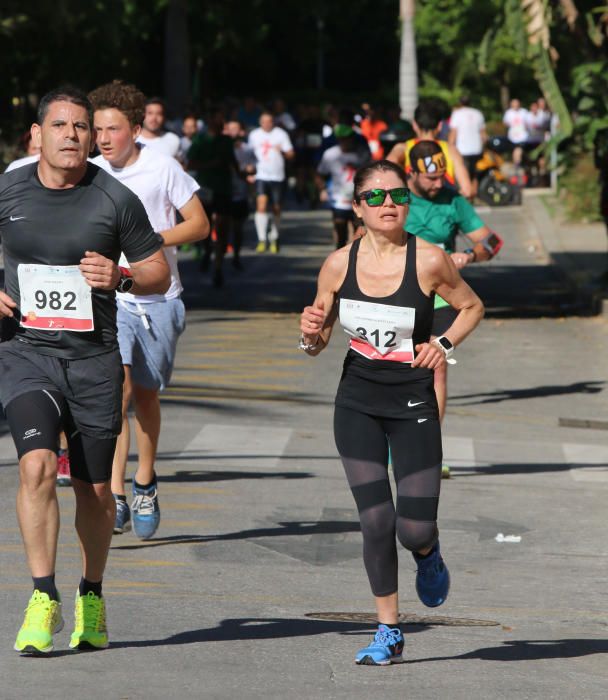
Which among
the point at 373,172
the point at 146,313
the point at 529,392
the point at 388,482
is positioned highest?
the point at 373,172

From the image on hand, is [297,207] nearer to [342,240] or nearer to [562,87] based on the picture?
[342,240]

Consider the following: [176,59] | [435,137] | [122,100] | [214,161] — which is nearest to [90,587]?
[122,100]

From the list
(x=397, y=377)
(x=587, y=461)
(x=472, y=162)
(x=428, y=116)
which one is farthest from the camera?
(x=472, y=162)

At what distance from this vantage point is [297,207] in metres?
38.1

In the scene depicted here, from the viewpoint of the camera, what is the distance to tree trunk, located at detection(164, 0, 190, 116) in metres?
48.0

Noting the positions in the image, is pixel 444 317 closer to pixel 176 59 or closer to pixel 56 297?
pixel 56 297

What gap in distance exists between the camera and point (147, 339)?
343 inches

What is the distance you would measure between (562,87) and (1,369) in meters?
13.6

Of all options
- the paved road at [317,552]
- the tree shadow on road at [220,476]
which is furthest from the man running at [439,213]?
the paved road at [317,552]

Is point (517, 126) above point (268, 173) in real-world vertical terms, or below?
below

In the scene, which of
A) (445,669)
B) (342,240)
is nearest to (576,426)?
(445,669)

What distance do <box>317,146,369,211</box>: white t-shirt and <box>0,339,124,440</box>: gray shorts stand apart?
52.1ft

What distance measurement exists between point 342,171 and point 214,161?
163cm

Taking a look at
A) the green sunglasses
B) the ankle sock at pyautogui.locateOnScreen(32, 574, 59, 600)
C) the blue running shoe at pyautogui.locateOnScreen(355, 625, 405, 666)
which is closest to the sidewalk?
the green sunglasses
